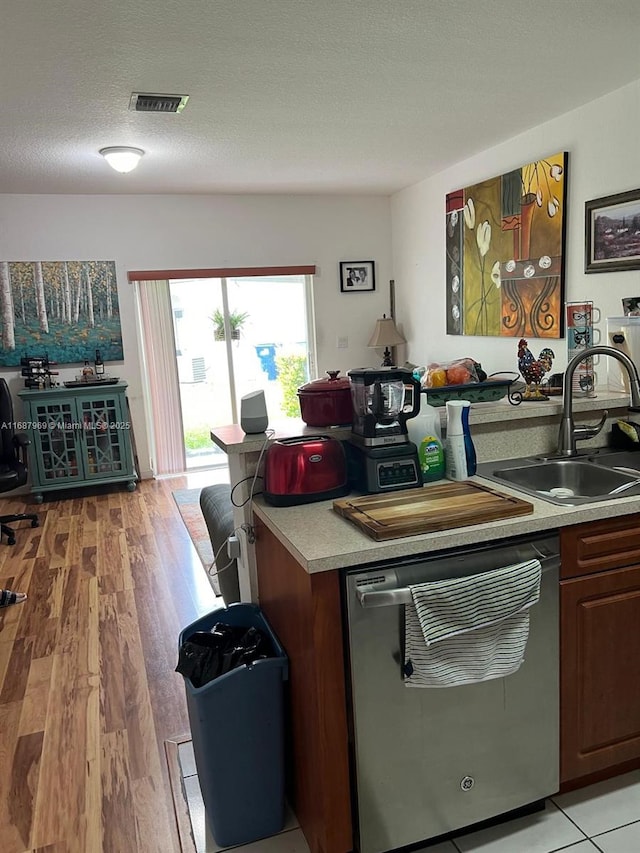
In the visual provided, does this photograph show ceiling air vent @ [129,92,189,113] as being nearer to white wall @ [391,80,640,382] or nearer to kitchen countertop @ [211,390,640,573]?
white wall @ [391,80,640,382]

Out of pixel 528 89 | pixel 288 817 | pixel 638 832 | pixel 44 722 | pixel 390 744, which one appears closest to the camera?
pixel 390 744

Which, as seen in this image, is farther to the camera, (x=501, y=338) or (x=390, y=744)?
(x=501, y=338)

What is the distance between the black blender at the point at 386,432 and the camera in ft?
6.49

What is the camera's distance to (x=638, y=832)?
175cm

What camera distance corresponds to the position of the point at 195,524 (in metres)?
4.59

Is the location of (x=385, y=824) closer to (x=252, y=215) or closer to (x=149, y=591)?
(x=149, y=591)

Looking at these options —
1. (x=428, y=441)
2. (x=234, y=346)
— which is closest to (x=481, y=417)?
(x=428, y=441)

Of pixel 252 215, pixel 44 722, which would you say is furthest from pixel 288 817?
pixel 252 215

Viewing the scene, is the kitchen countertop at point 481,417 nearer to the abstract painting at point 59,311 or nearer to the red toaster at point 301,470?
the red toaster at point 301,470

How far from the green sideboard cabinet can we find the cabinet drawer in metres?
4.38

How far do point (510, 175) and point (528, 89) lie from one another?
1062mm

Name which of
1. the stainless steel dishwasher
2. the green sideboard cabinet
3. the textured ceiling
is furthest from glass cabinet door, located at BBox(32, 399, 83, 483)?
the stainless steel dishwasher

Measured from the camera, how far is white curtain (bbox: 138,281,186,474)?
5.83 metres

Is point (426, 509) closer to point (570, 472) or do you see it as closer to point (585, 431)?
point (570, 472)
